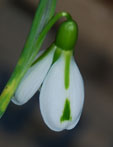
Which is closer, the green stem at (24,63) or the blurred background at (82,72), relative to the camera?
the green stem at (24,63)

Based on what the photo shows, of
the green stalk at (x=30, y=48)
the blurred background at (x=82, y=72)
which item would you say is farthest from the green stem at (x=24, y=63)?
the blurred background at (x=82, y=72)

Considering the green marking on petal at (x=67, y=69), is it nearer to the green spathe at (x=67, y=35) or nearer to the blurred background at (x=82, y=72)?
the green spathe at (x=67, y=35)

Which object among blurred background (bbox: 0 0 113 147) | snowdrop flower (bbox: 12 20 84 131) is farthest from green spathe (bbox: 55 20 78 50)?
blurred background (bbox: 0 0 113 147)

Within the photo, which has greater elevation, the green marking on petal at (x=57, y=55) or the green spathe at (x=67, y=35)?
the green spathe at (x=67, y=35)

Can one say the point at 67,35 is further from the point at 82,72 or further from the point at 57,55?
the point at 82,72

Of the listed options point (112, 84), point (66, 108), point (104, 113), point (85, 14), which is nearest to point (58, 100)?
point (66, 108)

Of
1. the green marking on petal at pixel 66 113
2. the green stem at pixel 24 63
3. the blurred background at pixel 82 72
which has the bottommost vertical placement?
the blurred background at pixel 82 72

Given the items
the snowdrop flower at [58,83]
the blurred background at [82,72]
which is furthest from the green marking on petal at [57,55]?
the blurred background at [82,72]

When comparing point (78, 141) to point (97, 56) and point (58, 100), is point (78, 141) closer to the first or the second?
point (97, 56)
